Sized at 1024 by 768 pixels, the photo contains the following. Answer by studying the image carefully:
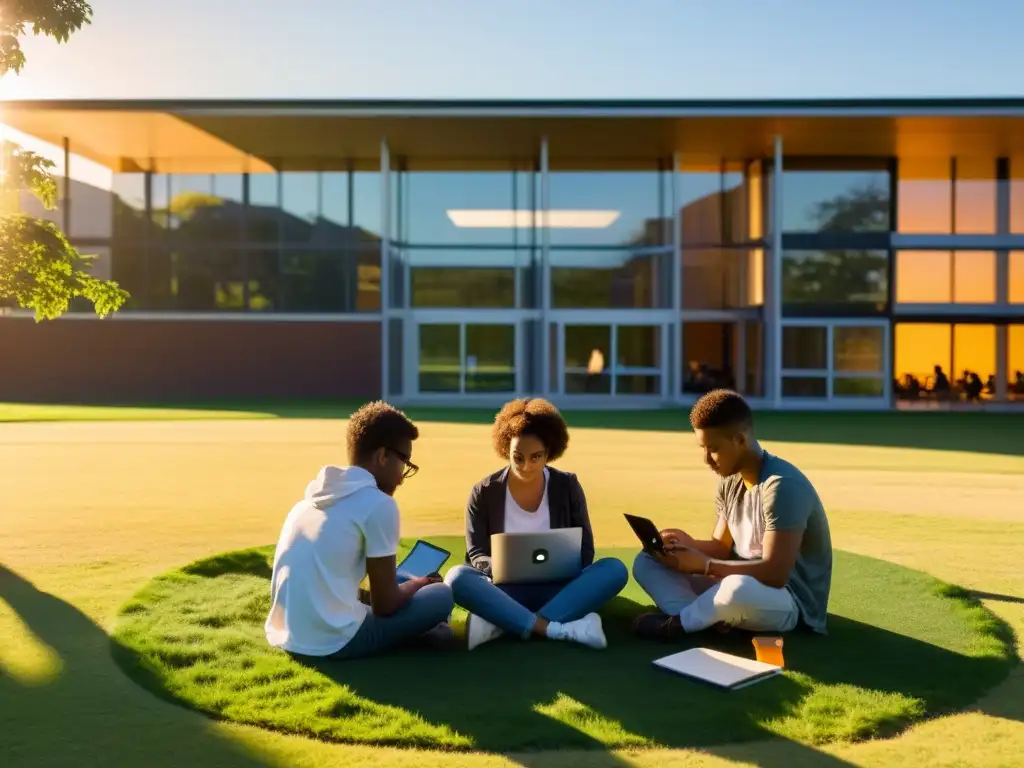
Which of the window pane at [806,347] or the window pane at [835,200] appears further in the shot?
the window pane at [835,200]

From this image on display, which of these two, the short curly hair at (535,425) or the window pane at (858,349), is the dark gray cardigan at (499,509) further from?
the window pane at (858,349)

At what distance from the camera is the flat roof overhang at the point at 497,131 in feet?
82.2

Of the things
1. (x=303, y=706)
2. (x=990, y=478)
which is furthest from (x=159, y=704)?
(x=990, y=478)

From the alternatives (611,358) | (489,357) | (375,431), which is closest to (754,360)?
(611,358)

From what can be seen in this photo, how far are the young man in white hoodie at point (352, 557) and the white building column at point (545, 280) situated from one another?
2324 centimetres

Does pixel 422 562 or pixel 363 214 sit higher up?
pixel 363 214

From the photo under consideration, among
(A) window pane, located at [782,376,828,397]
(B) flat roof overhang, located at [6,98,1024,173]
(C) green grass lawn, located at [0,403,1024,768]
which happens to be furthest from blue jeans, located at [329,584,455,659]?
(A) window pane, located at [782,376,828,397]

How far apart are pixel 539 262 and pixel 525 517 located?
23529 millimetres

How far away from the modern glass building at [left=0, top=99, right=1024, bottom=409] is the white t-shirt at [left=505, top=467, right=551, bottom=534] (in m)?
21.5

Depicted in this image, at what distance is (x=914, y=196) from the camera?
29.1 meters

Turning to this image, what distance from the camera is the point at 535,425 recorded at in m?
5.32

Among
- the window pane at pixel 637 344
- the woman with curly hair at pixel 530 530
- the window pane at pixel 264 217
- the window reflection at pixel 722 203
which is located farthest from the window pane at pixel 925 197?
the woman with curly hair at pixel 530 530

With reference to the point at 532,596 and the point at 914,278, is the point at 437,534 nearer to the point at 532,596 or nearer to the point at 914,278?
the point at 532,596

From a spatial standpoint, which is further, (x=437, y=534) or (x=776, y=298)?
(x=776, y=298)
